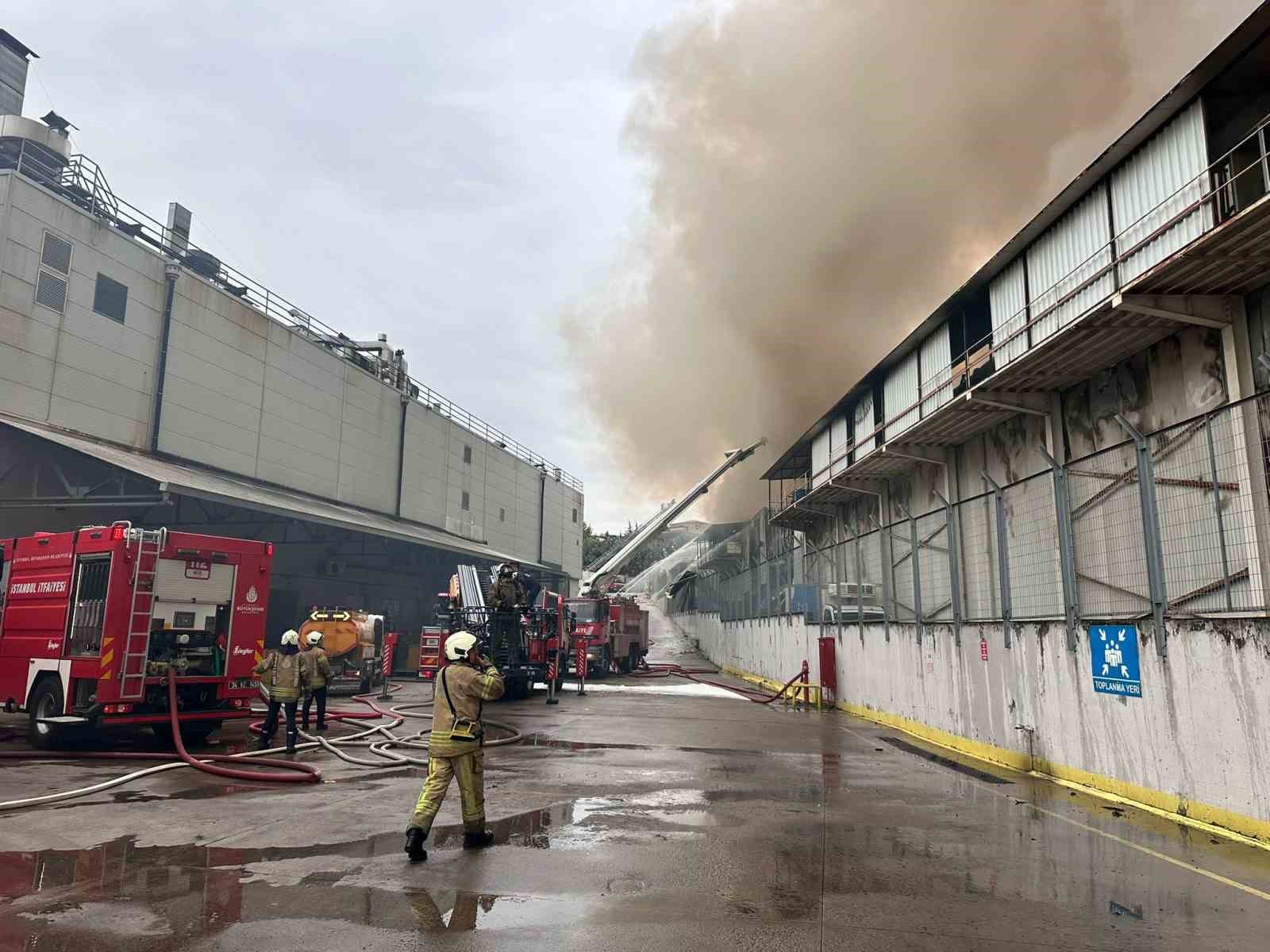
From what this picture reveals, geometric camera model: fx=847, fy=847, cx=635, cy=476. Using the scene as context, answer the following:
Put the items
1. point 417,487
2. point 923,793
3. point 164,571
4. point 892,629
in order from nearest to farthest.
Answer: point 923,793, point 164,571, point 892,629, point 417,487

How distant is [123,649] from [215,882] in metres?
6.29

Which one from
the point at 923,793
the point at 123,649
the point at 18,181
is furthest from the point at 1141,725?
the point at 18,181

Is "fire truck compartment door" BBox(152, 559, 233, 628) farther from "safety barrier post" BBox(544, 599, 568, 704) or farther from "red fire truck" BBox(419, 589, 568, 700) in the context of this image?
"safety barrier post" BBox(544, 599, 568, 704)

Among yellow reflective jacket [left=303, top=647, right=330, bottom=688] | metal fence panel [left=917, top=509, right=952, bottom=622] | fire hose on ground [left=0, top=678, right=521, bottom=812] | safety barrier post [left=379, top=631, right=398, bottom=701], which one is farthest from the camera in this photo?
safety barrier post [left=379, top=631, right=398, bottom=701]

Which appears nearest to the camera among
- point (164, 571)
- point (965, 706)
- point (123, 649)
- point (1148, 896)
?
point (1148, 896)

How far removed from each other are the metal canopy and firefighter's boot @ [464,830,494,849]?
12.9 meters

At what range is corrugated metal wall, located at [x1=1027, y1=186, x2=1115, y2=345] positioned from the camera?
37.6 feet

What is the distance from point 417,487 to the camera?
3478 cm

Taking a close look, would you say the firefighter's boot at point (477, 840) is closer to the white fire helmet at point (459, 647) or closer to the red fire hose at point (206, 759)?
the white fire helmet at point (459, 647)

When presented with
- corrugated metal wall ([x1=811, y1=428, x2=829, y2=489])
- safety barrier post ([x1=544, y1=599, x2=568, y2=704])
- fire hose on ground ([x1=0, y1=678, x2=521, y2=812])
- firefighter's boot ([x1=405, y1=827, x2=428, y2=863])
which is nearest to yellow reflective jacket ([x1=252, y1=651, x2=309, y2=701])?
fire hose on ground ([x1=0, y1=678, x2=521, y2=812])

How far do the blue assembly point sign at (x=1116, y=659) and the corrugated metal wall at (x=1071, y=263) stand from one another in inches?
162

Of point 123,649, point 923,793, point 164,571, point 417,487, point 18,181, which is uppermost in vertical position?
point 18,181

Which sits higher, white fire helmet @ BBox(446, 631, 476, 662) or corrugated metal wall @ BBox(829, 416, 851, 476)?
corrugated metal wall @ BBox(829, 416, 851, 476)

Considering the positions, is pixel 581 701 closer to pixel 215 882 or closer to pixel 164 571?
pixel 164 571
